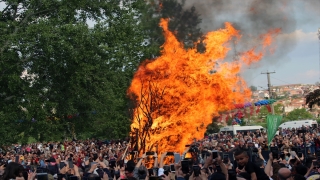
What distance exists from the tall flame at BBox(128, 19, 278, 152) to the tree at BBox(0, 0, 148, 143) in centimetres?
580

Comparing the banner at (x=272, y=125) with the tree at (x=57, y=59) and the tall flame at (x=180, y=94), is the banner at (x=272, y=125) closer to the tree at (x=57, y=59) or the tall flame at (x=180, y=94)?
the tall flame at (x=180, y=94)

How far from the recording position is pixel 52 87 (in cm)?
2845

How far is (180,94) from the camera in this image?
2055 centimetres

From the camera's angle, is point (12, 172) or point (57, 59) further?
point (57, 59)

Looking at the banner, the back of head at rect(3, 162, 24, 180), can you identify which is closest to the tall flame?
the banner

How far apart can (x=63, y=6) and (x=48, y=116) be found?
5541mm

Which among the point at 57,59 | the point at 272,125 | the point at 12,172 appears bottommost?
the point at 12,172

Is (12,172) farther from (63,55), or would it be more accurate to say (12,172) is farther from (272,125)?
(63,55)

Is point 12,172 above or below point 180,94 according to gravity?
→ below

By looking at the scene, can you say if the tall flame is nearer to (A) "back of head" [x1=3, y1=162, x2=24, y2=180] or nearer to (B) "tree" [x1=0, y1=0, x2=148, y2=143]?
(B) "tree" [x1=0, y1=0, x2=148, y2=143]

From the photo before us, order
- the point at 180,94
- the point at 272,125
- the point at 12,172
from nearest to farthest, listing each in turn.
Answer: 1. the point at 12,172
2. the point at 180,94
3. the point at 272,125

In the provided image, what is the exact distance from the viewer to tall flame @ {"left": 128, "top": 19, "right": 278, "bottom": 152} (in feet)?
63.4

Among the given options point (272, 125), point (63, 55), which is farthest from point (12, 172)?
point (63, 55)

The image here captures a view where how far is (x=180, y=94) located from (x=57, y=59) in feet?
27.9
